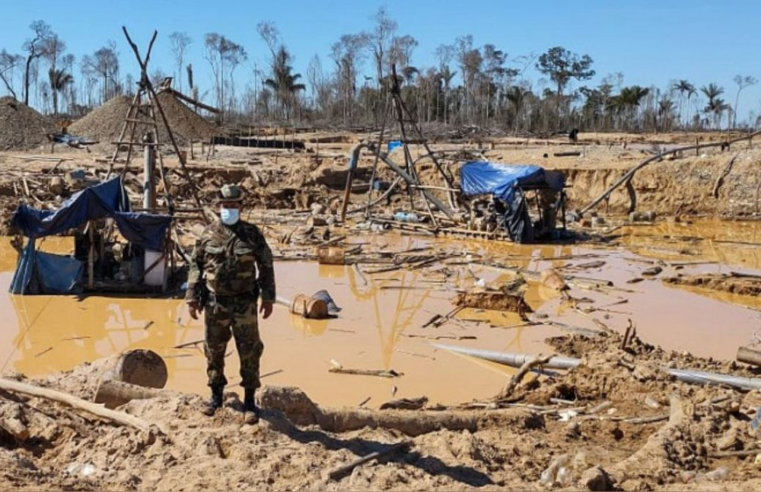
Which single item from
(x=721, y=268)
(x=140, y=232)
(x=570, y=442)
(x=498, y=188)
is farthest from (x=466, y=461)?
(x=498, y=188)

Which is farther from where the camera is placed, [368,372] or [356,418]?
[368,372]

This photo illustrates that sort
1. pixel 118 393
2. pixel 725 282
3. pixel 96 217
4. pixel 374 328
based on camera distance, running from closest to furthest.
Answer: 1. pixel 118 393
2. pixel 374 328
3. pixel 96 217
4. pixel 725 282

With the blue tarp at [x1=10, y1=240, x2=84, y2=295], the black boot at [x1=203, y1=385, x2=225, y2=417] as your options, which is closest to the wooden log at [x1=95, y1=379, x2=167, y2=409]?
the black boot at [x1=203, y1=385, x2=225, y2=417]

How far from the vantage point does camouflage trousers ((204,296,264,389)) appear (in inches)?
219

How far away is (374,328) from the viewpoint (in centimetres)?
1155

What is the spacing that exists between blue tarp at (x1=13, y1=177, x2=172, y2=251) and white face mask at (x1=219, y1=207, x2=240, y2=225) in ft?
25.4

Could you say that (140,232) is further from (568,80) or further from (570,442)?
(568,80)

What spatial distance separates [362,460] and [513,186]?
1600 cm

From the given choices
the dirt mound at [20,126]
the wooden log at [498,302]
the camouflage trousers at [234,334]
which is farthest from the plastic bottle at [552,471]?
the dirt mound at [20,126]

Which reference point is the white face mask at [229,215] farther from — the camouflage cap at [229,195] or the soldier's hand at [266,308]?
the soldier's hand at [266,308]

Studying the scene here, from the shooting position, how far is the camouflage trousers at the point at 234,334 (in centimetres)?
555

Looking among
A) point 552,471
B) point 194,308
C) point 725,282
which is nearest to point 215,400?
point 194,308

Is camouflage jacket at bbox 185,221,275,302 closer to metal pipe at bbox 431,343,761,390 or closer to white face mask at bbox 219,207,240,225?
white face mask at bbox 219,207,240,225

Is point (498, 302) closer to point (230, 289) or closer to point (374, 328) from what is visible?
point (374, 328)
